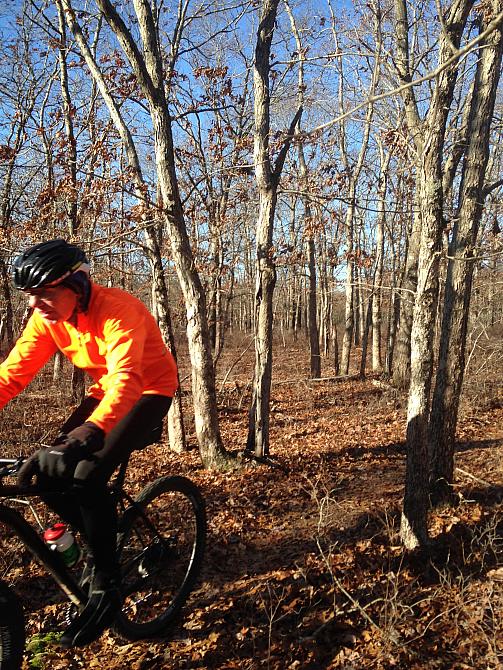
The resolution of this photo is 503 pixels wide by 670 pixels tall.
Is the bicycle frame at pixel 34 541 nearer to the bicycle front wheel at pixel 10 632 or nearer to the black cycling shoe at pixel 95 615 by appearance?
the black cycling shoe at pixel 95 615

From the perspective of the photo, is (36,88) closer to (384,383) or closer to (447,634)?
(384,383)

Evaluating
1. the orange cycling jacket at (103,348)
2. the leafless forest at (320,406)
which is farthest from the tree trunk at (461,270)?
the orange cycling jacket at (103,348)

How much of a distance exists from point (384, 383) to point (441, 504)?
31.8 feet

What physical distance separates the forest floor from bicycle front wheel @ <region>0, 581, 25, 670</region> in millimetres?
862

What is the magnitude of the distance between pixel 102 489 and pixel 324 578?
2342mm

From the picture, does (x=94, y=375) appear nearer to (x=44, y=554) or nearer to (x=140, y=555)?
(x=44, y=554)

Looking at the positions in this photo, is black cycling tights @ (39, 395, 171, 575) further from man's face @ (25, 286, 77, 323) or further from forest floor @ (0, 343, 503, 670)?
forest floor @ (0, 343, 503, 670)

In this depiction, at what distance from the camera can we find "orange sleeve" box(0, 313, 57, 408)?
2.67m

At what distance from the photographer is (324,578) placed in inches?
157

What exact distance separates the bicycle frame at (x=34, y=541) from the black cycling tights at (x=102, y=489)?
0.14 meters

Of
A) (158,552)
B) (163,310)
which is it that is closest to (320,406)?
(163,310)

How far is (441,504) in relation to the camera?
5172 mm

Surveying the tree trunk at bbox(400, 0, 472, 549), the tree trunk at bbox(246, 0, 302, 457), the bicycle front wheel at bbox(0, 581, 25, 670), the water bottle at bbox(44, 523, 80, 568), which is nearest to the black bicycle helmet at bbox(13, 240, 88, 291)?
the water bottle at bbox(44, 523, 80, 568)

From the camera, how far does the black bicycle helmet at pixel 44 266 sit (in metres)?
2.48
